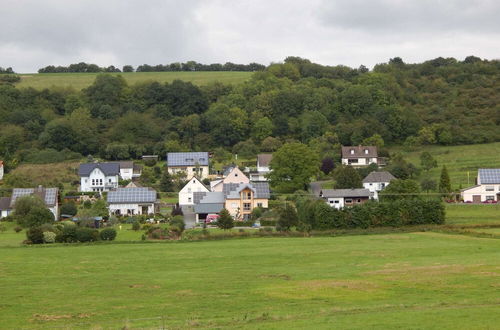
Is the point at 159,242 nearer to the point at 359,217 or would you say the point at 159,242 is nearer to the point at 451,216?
the point at 359,217

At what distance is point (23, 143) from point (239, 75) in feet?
176

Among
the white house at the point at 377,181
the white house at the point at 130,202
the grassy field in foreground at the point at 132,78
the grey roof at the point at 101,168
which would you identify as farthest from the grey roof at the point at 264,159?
the grassy field in foreground at the point at 132,78

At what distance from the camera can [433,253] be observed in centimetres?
3950

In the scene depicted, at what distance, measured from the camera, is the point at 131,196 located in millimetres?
71250

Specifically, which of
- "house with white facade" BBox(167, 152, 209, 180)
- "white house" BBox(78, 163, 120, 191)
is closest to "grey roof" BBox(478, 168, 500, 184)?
"house with white facade" BBox(167, 152, 209, 180)

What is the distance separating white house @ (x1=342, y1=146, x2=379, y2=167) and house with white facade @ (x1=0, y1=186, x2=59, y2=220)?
1459 inches

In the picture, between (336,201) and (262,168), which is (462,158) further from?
(336,201)

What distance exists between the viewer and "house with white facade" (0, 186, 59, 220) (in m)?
66.8

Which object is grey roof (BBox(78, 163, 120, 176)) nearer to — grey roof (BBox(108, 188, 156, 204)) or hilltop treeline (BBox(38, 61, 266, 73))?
grey roof (BBox(108, 188, 156, 204))

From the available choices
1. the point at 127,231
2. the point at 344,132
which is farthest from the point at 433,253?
the point at 344,132

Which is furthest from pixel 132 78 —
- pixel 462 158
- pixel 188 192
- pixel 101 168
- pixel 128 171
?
pixel 188 192

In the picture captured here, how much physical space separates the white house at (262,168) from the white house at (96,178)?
48.6ft

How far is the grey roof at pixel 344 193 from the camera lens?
70312 mm

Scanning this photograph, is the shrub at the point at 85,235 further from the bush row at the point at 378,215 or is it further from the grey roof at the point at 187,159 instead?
the grey roof at the point at 187,159
